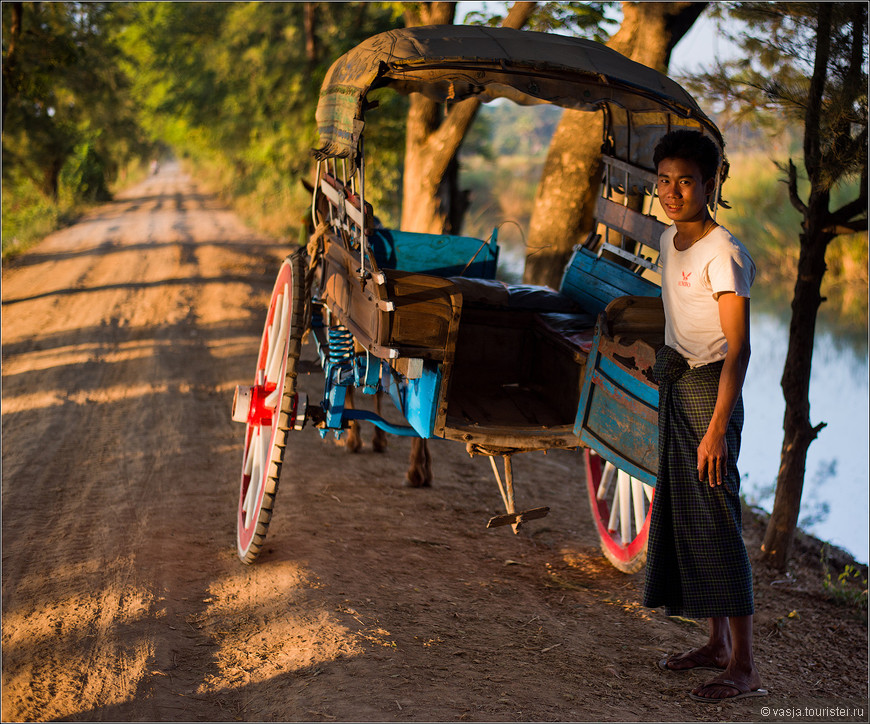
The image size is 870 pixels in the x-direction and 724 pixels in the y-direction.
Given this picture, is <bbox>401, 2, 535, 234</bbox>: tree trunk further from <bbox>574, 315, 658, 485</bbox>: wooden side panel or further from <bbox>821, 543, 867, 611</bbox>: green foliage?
<bbox>574, 315, 658, 485</bbox>: wooden side panel

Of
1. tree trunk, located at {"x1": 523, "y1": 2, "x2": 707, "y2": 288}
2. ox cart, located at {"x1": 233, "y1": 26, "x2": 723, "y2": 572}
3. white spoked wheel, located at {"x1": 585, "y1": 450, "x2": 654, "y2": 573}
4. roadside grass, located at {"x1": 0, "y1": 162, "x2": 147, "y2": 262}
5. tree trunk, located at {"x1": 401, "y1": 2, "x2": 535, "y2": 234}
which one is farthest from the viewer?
roadside grass, located at {"x1": 0, "y1": 162, "x2": 147, "y2": 262}

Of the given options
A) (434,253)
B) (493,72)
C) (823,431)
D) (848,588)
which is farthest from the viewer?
(823,431)

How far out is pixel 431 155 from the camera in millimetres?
9289

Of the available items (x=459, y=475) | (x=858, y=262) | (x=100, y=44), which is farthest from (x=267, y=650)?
(x=100, y=44)

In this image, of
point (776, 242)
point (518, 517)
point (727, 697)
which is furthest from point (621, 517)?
point (776, 242)

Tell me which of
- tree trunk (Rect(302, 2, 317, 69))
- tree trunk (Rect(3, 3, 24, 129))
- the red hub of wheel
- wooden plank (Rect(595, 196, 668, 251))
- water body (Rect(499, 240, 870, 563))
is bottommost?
water body (Rect(499, 240, 870, 563))

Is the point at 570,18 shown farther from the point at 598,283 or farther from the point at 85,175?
the point at 85,175

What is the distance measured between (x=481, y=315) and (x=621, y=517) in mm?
1427

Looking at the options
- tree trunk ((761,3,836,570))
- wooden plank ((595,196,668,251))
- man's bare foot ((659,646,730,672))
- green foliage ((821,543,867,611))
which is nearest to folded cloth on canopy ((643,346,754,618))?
man's bare foot ((659,646,730,672))

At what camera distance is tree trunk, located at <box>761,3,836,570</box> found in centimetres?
479

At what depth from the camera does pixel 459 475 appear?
6098 millimetres

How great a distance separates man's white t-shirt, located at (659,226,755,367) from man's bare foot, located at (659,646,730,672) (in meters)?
1.31

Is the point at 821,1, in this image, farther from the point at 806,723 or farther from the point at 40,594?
the point at 40,594

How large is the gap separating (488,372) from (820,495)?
5.63 meters
